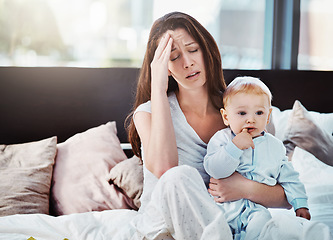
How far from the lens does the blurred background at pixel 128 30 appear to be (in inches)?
96.5

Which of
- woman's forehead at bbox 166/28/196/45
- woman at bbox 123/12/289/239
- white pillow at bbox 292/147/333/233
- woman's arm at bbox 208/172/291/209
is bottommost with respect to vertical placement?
white pillow at bbox 292/147/333/233

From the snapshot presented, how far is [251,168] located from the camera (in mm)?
1271

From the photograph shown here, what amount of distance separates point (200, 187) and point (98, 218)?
69 cm

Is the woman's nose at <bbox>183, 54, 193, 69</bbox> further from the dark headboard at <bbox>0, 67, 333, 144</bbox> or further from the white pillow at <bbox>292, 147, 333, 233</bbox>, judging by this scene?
the dark headboard at <bbox>0, 67, 333, 144</bbox>

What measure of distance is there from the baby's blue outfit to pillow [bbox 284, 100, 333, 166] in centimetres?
73

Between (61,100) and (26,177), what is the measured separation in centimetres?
56

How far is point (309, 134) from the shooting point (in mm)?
2025

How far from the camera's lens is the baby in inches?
47.1

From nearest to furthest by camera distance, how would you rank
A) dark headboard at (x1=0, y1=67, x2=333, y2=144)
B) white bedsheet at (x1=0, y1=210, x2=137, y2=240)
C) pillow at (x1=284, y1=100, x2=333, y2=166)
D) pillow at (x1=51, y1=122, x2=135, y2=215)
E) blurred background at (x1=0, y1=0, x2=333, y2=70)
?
1. white bedsheet at (x1=0, y1=210, x2=137, y2=240)
2. pillow at (x1=51, y1=122, x2=135, y2=215)
3. pillow at (x1=284, y1=100, x2=333, y2=166)
4. dark headboard at (x1=0, y1=67, x2=333, y2=144)
5. blurred background at (x1=0, y1=0, x2=333, y2=70)

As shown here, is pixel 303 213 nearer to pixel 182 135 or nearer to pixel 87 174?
pixel 182 135

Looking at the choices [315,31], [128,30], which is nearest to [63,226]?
[128,30]

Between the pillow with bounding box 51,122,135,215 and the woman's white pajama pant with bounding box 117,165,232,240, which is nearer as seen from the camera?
the woman's white pajama pant with bounding box 117,165,232,240

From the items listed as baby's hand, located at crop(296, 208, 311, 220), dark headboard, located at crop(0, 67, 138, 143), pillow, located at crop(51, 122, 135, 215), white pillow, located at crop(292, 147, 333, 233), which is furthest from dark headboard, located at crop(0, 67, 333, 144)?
baby's hand, located at crop(296, 208, 311, 220)

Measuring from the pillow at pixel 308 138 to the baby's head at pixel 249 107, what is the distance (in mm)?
813
